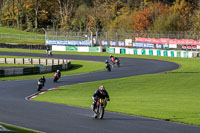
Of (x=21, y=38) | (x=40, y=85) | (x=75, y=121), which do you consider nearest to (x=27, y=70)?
(x=40, y=85)

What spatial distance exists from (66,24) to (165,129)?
339ft

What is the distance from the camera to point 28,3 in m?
125

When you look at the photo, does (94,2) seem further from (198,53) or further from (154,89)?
(154,89)

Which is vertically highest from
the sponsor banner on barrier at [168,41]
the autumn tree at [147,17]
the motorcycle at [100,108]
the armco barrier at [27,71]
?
the autumn tree at [147,17]

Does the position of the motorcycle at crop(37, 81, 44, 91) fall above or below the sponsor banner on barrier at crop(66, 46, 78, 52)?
below

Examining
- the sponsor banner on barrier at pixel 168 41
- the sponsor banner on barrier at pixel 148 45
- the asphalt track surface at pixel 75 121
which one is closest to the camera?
the asphalt track surface at pixel 75 121

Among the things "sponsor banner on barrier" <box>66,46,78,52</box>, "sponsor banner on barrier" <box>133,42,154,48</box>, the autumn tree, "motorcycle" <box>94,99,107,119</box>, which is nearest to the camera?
"motorcycle" <box>94,99,107,119</box>

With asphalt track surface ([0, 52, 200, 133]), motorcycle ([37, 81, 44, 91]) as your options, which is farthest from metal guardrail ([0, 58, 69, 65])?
asphalt track surface ([0, 52, 200, 133])

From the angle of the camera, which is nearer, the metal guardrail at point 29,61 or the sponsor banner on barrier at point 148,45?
the metal guardrail at point 29,61

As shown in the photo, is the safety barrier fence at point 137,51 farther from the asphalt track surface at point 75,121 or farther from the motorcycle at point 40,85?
the asphalt track surface at point 75,121

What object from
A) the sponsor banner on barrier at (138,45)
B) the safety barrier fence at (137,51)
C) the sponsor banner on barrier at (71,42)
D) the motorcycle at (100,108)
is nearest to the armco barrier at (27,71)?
the motorcycle at (100,108)

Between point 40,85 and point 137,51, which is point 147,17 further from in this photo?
point 40,85

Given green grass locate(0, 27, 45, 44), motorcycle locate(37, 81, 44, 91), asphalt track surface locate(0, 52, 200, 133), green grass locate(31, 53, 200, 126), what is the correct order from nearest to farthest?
asphalt track surface locate(0, 52, 200, 133) → green grass locate(31, 53, 200, 126) → motorcycle locate(37, 81, 44, 91) → green grass locate(0, 27, 45, 44)

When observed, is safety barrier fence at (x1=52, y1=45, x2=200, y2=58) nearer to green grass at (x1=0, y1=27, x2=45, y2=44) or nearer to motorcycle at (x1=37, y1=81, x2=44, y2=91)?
green grass at (x1=0, y1=27, x2=45, y2=44)
